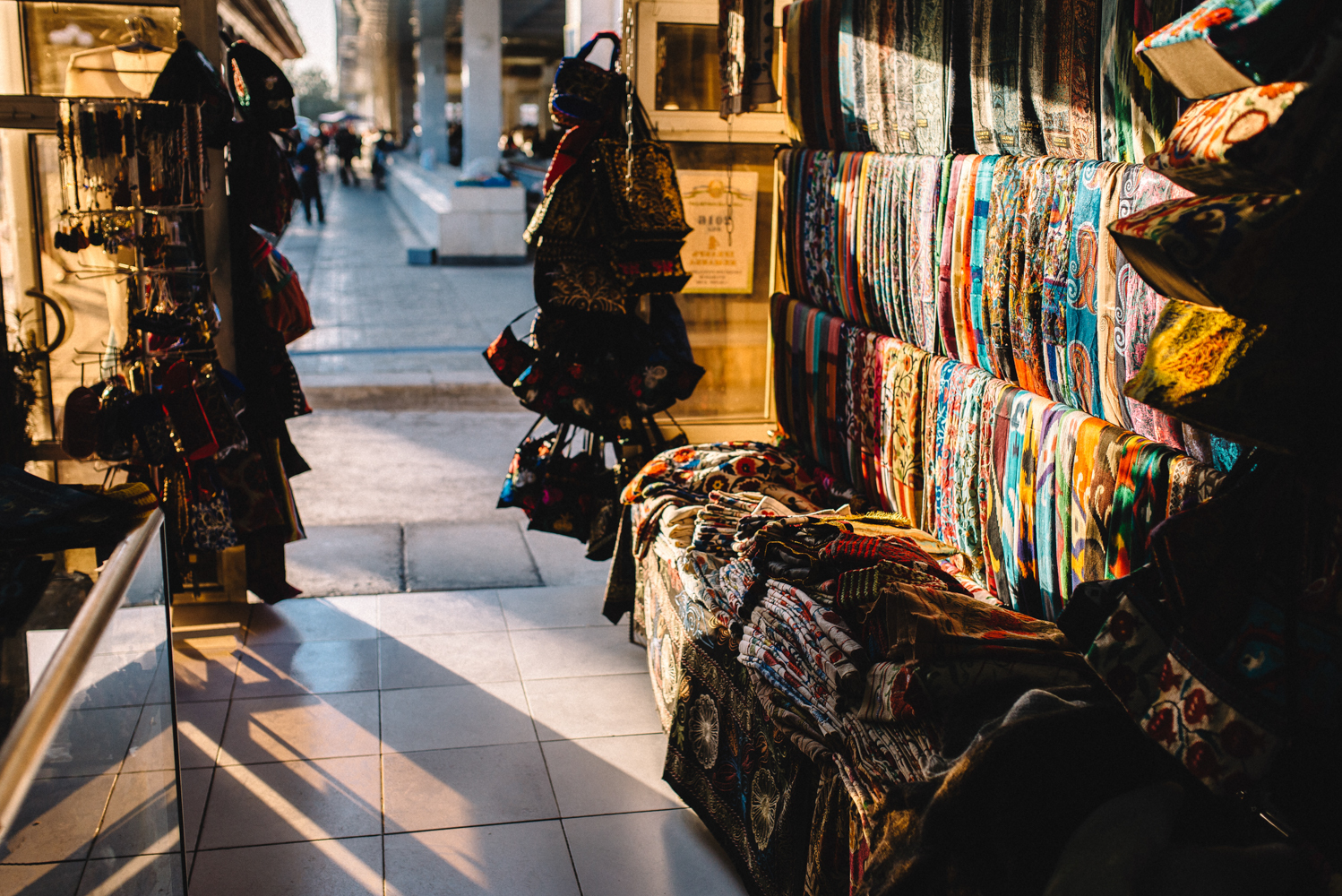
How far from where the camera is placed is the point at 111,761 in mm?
1720

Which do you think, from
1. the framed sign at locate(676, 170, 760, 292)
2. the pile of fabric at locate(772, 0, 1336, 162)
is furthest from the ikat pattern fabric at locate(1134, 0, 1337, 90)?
the framed sign at locate(676, 170, 760, 292)

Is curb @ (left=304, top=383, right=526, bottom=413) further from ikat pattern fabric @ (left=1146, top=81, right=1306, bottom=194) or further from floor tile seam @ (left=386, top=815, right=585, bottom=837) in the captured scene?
ikat pattern fabric @ (left=1146, top=81, right=1306, bottom=194)

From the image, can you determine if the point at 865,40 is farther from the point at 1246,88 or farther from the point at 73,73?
the point at 73,73

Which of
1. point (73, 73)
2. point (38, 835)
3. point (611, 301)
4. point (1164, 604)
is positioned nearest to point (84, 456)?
point (73, 73)

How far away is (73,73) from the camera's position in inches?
147

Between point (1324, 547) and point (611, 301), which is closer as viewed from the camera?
point (1324, 547)

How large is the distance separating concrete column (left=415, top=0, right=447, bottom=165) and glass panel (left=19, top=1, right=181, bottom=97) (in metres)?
24.6

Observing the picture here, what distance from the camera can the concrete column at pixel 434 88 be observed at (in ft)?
91.5

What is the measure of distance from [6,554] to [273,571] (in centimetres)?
230

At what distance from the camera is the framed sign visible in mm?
4164

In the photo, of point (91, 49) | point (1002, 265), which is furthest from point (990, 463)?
point (91, 49)

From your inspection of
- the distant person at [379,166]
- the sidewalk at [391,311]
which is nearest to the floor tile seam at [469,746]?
the sidewalk at [391,311]

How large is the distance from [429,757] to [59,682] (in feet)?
6.19

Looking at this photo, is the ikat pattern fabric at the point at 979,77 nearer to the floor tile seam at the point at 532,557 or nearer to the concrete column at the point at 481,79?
the floor tile seam at the point at 532,557
